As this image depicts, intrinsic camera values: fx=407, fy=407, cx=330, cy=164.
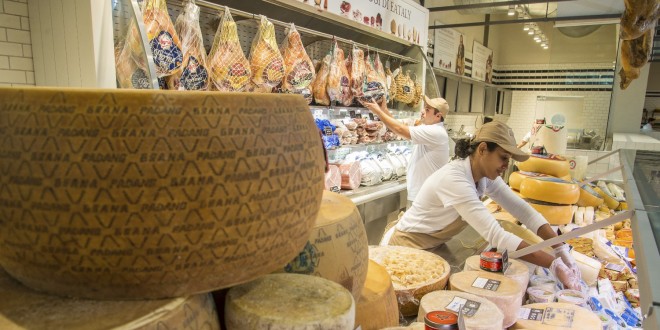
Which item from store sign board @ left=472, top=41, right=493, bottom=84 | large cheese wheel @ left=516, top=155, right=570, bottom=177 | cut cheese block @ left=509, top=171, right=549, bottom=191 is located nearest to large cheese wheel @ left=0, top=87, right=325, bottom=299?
cut cheese block @ left=509, top=171, right=549, bottom=191

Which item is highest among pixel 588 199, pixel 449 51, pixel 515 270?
pixel 449 51

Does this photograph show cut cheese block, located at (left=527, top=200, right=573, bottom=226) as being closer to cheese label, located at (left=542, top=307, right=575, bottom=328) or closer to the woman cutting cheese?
the woman cutting cheese

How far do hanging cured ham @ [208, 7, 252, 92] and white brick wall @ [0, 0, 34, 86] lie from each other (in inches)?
36.5

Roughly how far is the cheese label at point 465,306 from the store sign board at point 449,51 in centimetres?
643

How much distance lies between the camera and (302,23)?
3.57 metres

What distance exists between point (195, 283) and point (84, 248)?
0.13 m

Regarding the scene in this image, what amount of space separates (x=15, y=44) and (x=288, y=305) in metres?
2.32

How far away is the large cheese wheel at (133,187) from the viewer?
436 millimetres

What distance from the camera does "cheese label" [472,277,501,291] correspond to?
136 centimetres

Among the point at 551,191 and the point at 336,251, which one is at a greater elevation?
the point at 336,251

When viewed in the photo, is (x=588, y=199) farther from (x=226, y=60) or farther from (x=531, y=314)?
(x=226, y=60)

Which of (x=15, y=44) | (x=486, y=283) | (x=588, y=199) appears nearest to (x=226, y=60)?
(x=15, y=44)

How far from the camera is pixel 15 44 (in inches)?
82.3

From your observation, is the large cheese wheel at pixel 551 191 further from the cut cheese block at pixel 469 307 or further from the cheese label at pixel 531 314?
the cut cheese block at pixel 469 307
